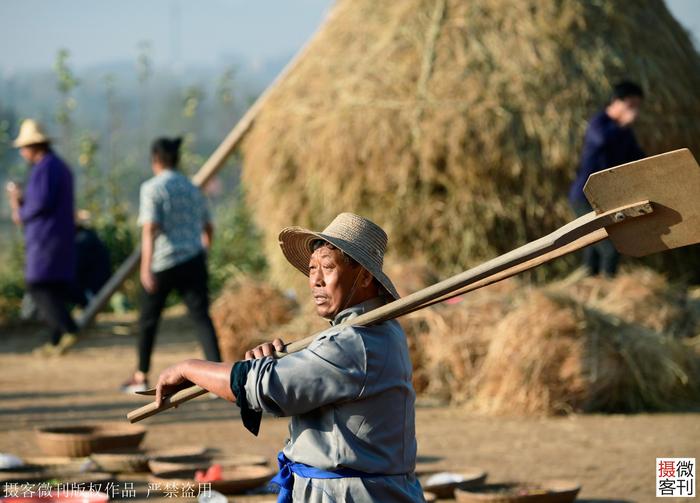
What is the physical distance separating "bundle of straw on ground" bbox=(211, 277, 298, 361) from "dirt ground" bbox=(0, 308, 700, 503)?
0.92 meters

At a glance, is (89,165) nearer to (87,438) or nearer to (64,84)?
(64,84)

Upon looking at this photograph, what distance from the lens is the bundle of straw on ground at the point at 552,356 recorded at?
7.59 meters

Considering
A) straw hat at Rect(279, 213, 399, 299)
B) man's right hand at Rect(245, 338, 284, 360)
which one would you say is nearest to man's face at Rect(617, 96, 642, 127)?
straw hat at Rect(279, 213, 399, 299)

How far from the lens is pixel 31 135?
988 centimetres

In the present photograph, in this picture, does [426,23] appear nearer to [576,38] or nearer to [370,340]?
[576,38]

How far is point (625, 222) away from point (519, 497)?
2261 mm

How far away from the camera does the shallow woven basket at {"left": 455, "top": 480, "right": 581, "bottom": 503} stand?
513 cm

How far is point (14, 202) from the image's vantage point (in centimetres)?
1019

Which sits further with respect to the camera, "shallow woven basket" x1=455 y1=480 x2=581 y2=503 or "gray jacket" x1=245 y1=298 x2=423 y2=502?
"shallow woven basket" x1=455 y1=480 x2=581 y2=503

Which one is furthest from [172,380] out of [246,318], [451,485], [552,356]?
[246,318]

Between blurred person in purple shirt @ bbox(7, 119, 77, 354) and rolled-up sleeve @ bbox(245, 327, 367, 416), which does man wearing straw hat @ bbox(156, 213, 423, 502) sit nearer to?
rolled-up sleeve @ bbox(245, 327, 367, 416)

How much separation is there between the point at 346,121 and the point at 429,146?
0.81m

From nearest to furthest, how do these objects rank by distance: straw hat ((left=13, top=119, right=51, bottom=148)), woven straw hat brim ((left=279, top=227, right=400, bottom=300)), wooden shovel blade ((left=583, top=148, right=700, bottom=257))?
wooden shovel blade ((left=583, top=148, right=700, bottom=257)) < woven straw hat brim ((left=279, top=227, right=400, bottom=300)) < straw hat ((left=13, top=119, right=51, bottom=148))

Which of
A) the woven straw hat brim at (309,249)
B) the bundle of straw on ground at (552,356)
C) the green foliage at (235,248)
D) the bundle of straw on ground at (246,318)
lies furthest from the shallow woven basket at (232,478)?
the green foliage at (235,248)
